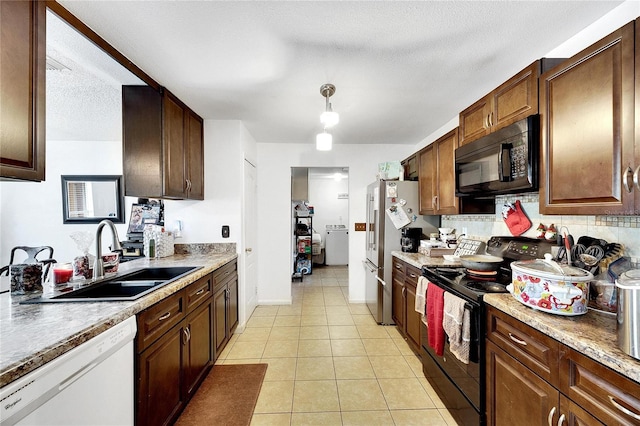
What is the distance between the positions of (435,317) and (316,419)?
3.47ft

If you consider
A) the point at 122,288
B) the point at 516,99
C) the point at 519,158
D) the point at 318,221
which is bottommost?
the point at 122,288

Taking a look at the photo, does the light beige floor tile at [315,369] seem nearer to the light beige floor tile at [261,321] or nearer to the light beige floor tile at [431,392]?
the light beige floor tile at [431,392]

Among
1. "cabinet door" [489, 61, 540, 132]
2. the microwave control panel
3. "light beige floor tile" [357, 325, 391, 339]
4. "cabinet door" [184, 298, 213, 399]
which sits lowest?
"light beige floor tile" [357, 325, 391, 339]

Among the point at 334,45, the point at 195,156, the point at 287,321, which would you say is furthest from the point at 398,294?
the point at 195,156

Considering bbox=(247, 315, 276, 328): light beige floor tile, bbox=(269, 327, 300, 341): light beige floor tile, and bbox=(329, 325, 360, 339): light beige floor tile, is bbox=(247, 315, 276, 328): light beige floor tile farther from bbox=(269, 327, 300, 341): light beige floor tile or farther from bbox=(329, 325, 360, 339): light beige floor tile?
bbox=(329, 325, 360, 339): light beige floor tile

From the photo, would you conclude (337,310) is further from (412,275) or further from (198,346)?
(198,346)

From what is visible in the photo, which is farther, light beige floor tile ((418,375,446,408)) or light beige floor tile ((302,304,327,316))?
light beige floor tile ((302,304,327,316))

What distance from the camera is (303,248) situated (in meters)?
5.64

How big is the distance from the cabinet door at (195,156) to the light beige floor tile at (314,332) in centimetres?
192

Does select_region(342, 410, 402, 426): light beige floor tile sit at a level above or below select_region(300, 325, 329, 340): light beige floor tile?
above

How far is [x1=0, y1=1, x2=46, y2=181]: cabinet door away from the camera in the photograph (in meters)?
0.96

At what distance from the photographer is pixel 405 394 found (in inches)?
76.5

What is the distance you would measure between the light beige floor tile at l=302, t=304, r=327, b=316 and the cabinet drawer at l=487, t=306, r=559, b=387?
242 centimetres

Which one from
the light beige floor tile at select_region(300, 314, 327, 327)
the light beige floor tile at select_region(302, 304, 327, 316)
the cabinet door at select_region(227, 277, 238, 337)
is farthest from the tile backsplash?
the cabinet door at select_region(227, 277, 238, 337)
